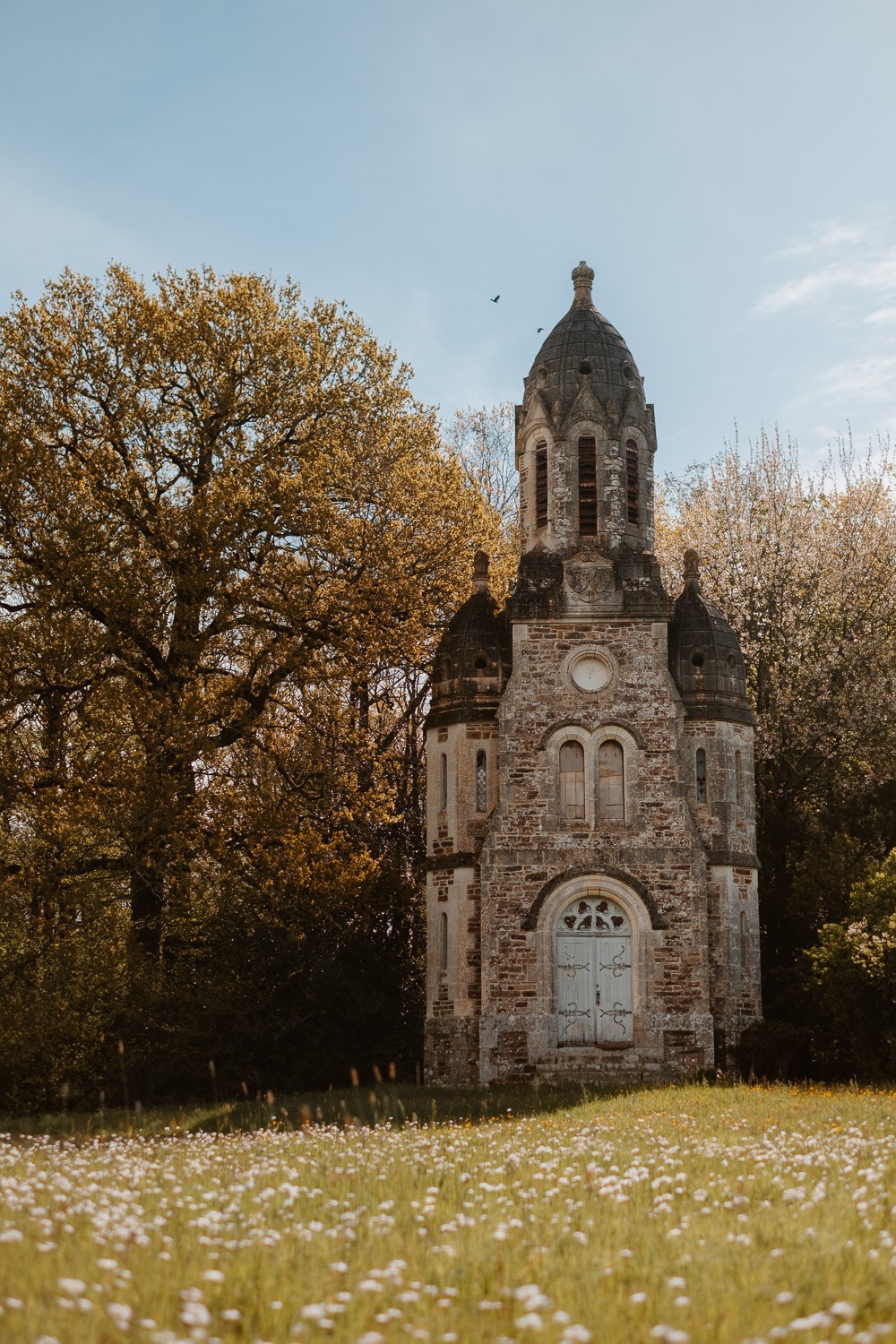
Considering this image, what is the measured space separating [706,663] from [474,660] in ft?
13.5

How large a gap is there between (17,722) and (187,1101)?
23.4ft

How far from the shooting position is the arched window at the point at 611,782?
81.0 feet

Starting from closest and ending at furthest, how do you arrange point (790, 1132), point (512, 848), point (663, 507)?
point (790, 1132) < point (512, 848) < point (663, 507)

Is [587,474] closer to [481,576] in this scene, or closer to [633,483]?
[633,483]

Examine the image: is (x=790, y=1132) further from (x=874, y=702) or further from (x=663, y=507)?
(x=663, y=507)

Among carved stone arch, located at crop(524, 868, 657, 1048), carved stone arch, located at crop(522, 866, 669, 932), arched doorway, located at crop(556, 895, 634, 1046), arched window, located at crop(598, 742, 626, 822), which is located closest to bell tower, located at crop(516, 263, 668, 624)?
arched window, located at crop(598, 742, 626, 822)

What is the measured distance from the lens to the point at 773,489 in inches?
1430

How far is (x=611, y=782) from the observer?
2481 cm

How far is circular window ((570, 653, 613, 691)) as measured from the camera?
82.5 ft

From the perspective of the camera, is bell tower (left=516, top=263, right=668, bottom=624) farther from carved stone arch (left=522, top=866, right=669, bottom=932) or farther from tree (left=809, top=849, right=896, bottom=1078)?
tree (left=809, top=849, right=896, bottom=1078)

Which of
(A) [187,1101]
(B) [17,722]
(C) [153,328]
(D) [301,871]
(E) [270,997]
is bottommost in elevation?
(A) [187,1101]

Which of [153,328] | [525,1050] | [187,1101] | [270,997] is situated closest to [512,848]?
[525,1050]

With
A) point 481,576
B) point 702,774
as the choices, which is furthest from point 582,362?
point 702,774

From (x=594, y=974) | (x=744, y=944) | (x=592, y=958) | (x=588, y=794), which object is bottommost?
(x=594, y=974)
